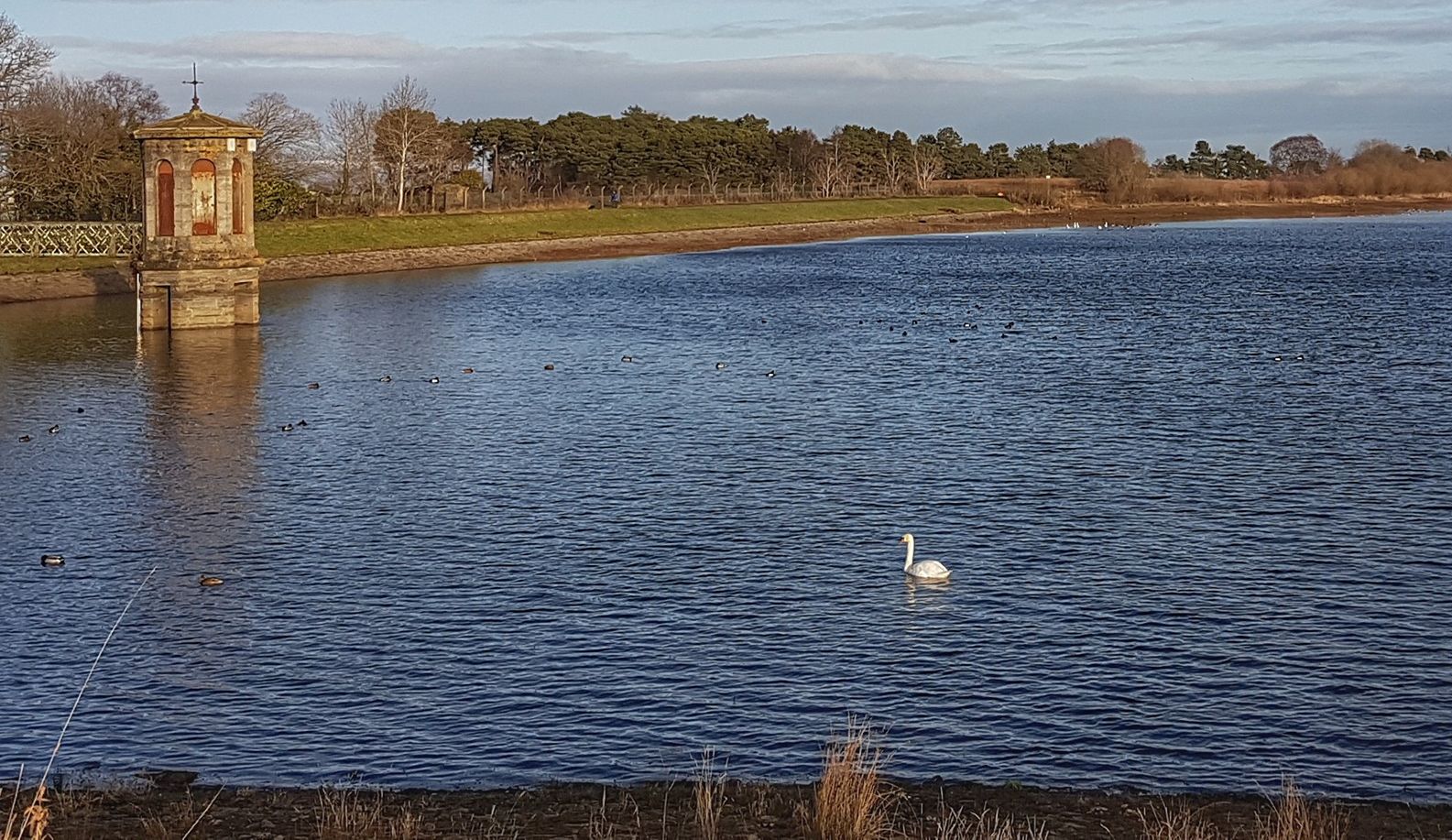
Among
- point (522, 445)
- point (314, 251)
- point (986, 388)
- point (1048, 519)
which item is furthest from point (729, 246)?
point (1048, 519)

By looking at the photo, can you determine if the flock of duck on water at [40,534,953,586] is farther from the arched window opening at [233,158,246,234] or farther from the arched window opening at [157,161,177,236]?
the arched window opening at [233,158,246,234]

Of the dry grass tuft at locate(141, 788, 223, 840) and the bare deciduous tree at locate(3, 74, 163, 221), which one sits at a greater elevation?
the bare deciduous tree at locate(3, 74, 163, 221)

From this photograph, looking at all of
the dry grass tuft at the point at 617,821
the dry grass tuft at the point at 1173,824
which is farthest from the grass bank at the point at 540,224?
the dry grass tuft at the point at 1173,824

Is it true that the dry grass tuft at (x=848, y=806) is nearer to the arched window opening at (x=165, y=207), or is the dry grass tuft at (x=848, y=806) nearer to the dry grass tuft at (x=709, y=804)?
the dry grass tuft at (x=709, y=804)

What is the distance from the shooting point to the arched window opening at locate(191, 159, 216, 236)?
2494 inches

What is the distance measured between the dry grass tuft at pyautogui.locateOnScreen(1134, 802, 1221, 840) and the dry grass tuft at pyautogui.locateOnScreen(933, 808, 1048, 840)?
968 mm

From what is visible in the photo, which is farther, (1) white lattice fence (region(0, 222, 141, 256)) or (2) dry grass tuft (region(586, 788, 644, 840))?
(1) white lattice fence (region(0, 222, 141, 256))

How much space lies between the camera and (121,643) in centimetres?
2347

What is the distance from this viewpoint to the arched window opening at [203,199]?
208 ft

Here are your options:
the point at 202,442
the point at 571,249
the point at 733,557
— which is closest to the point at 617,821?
the point at 733,557

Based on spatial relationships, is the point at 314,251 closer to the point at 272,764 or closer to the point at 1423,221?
the point at 272,764

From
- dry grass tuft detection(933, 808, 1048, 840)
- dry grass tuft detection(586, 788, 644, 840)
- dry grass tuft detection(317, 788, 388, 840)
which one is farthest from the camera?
dry grass tuft detection(586, 788, 644, 840)

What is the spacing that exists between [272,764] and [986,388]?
33.4 m

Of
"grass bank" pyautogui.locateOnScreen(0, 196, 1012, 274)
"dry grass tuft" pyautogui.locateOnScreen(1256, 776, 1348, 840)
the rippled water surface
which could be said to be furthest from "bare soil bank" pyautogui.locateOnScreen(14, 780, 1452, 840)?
"grass bank" pyautogui.locateOnScreen(0, 196, 1012, 274)
